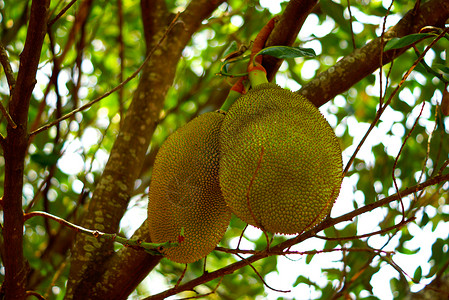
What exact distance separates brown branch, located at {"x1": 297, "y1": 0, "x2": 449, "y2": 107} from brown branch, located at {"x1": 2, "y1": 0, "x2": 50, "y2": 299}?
0.63 metres

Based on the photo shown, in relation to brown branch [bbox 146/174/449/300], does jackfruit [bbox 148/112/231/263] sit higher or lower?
higher

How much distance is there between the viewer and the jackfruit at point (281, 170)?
80 centimetres

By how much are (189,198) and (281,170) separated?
229 millimetres

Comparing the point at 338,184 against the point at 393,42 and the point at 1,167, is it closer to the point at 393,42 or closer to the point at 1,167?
the point at 393,42

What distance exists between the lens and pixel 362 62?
1233 millimetres

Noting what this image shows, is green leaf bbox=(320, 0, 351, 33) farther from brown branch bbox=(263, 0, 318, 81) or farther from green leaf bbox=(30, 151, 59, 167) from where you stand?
green leaf bbox=(30, 151, 59, 167)

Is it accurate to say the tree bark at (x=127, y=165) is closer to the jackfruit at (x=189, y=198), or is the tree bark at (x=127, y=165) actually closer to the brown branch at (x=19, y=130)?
the jackfruit at (x=189, y=198)

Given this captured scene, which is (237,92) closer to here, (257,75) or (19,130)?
(257,75)

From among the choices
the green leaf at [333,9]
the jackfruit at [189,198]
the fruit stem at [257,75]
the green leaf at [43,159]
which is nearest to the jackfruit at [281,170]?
the jackfruit at [189,198]

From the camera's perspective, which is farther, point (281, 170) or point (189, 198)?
point (189, 198)


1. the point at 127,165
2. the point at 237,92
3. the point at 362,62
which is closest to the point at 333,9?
the point at 362,62

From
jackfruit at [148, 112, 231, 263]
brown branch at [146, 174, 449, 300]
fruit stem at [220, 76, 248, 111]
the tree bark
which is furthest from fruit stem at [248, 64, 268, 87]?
the tree bark

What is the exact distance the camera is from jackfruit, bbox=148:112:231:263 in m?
0.93

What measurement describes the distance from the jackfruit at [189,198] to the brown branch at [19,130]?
0.84 feet
